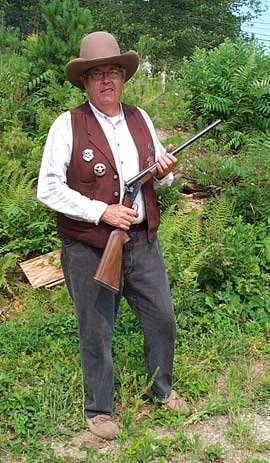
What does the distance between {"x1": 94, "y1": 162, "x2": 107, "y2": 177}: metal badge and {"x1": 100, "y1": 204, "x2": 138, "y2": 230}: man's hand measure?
0.18m

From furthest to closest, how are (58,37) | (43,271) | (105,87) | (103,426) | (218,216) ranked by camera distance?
1. (58,37)
2. (218,216)
3. (43,271)
4. (103,426)
5. (105,87)

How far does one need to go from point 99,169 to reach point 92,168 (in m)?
0.04

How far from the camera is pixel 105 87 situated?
12.3 ft

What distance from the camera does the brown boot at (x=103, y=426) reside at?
160 inches

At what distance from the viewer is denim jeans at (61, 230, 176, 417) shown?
388cm

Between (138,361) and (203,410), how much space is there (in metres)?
0.63

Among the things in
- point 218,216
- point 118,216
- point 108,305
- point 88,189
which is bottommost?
point 218,216

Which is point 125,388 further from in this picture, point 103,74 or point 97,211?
point 103,74

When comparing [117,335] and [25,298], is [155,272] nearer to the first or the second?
[117,335]

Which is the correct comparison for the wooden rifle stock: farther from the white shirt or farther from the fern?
the fern

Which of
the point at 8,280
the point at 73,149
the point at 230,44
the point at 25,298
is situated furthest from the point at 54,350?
the point at 230,44

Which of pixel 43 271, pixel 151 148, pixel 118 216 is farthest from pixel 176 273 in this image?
pixel 118 216

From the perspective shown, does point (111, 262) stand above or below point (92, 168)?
below

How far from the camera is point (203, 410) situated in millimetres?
4395
